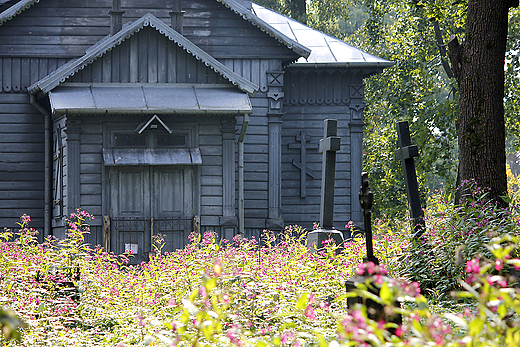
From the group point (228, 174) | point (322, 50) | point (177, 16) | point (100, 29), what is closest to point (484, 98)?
point (228, 174)

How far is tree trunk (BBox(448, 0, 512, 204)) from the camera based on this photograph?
9.27m

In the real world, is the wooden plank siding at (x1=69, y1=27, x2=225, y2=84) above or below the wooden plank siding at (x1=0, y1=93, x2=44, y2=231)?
Answer: above

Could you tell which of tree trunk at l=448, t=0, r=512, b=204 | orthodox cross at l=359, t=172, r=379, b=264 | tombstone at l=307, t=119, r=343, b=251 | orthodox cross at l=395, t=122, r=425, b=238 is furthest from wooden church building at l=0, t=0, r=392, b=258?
orthodox cross at l=359, t=172, r=379, b=264

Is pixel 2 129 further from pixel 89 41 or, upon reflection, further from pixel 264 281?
pixel 264 281

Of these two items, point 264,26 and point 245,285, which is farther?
point 264,26

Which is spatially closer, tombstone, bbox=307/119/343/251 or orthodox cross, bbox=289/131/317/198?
tombstone, bbox=307/119/343/251

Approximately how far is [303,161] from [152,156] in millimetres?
4451

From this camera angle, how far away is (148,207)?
1391cm

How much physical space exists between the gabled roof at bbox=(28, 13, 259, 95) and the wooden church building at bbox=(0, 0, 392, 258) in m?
0.03

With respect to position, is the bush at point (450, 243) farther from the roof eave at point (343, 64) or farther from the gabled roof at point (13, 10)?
the gabled roof at point (13, 10)

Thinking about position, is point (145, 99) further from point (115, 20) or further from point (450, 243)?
point (450, 243)

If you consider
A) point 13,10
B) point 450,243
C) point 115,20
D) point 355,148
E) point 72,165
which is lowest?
point 450,243

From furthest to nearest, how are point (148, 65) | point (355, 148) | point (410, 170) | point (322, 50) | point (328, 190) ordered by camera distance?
point (322, 50) → point (355, 148) → point (148, 65) → point (328, 190) → point (410, 170)

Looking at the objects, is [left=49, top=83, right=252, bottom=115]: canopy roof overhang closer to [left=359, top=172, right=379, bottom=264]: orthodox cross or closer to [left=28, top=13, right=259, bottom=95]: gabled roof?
[left=28, top=13, right=259, bottom=95]: gabled roof
